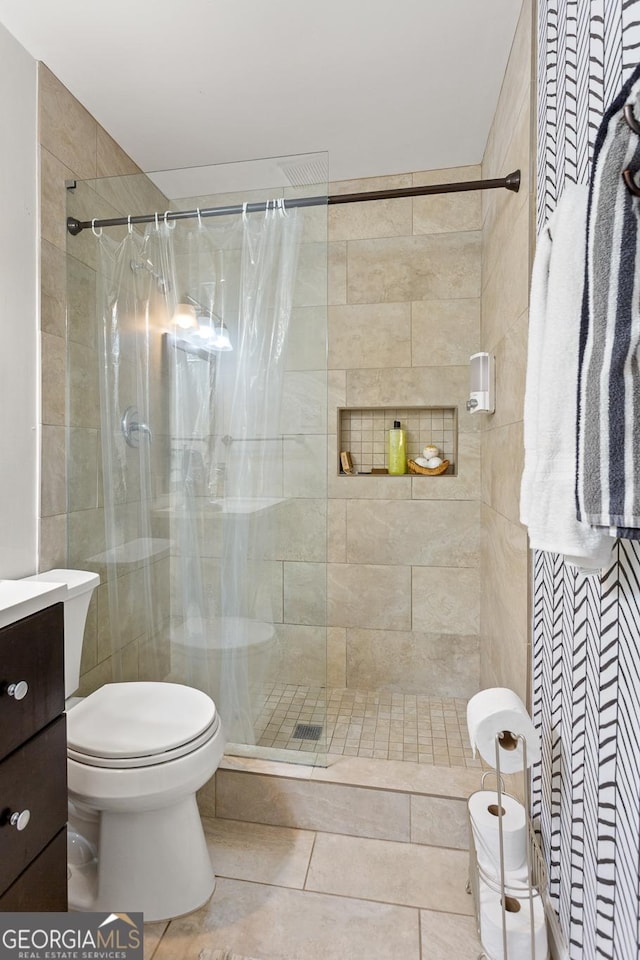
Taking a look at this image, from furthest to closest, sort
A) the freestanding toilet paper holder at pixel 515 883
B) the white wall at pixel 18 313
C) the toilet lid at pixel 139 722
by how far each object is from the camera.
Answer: the white wall at pixel 18 313 < the toilet lid at pixel 139 722 < the freestanding toilet paper holder at pixel 515 883

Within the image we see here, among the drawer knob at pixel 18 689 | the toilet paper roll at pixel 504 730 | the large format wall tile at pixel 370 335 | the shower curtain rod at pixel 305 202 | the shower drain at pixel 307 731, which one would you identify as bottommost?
the shower drain at pixel 307 731

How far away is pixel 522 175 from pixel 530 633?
1.32 metres

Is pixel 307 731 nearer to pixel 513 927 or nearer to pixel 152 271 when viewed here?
pixel 513 927

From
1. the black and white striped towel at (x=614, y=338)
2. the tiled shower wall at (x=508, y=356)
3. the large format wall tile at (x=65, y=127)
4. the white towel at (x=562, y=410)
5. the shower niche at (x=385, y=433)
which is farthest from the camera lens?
the shower niche at (x=385, y=433)

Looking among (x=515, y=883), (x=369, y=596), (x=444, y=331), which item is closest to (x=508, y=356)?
(x=444, y=331)

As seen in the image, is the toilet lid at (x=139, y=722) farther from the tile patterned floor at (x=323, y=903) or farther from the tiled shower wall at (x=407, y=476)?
the tiled shower wall at (x=407, y=476)

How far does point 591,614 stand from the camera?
99 centimetres

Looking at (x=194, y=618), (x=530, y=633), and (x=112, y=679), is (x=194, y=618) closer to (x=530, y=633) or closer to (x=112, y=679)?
(x=112, y=679)

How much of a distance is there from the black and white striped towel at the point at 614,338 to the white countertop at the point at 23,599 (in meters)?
1.06

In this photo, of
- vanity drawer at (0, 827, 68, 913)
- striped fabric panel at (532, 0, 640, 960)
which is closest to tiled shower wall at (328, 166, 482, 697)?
striped fabric panel at (532, 0, 640, 960)

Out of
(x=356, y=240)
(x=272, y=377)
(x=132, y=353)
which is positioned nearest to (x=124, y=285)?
(x=132, y=353)

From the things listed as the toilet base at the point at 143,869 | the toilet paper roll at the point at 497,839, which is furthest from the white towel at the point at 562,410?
the toilet base at the point at 143,869

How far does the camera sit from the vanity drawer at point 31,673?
1.02 metres

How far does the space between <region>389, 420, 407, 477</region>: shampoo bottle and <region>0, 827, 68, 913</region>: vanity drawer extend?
5.89 feet
